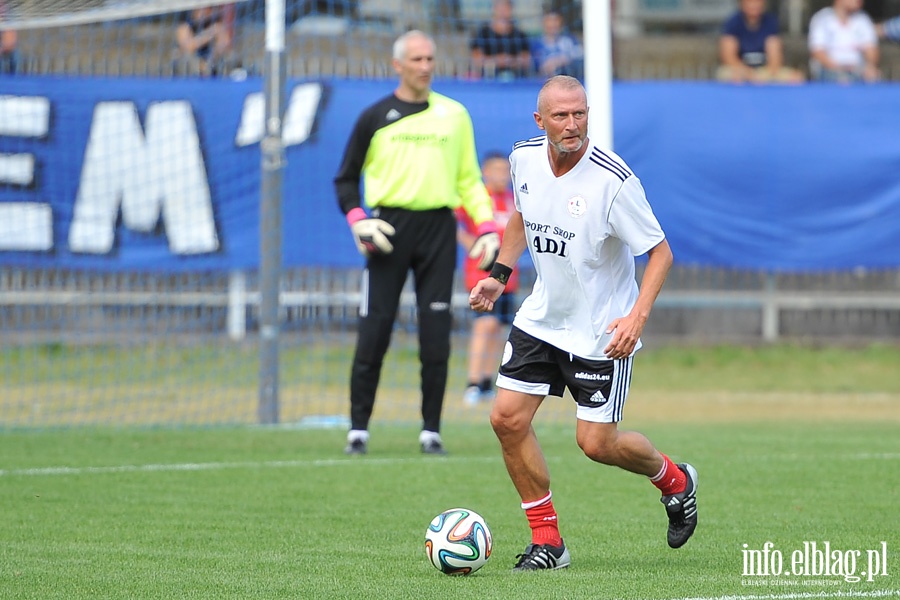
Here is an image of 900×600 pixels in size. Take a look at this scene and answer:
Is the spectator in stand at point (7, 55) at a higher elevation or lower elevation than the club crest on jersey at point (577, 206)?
higher

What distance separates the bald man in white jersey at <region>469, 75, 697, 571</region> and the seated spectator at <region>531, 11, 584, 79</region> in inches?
328

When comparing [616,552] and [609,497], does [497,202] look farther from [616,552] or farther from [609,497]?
[616,552]

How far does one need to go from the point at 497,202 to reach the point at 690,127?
2.53m

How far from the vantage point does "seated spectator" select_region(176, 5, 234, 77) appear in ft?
41.7

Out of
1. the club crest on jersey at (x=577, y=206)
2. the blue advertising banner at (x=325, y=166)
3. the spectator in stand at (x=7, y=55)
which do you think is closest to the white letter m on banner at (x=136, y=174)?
the blue advertising banner at (x=325, y=166)

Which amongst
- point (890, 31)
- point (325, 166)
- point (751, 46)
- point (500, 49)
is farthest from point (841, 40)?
point (325, 166)

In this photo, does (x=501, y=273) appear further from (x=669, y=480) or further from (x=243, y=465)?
(x=243, y=465)

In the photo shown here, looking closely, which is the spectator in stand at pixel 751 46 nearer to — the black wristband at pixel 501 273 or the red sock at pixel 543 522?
the black wristband at pixel 501 273

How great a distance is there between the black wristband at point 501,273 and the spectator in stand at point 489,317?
6.73 metres

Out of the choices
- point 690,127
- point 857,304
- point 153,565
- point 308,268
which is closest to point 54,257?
point 308,268

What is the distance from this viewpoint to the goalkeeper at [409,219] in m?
9.30

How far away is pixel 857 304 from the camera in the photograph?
15.9m

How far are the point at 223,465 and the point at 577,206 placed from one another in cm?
388

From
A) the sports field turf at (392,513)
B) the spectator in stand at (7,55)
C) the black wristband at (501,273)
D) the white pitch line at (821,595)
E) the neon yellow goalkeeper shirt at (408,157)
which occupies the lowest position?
the white pitch line at (821,595)
